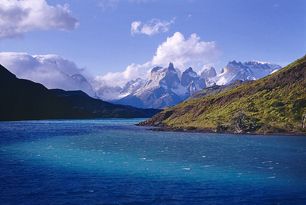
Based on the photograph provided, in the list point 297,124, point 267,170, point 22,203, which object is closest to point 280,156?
point 267,170

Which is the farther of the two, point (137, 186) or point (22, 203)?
point (137, 186)

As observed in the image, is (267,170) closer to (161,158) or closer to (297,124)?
(161,158)

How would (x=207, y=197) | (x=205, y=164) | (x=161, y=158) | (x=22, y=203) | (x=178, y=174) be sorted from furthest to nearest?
(x=161, y=158)
(x=205, y=164)
(x=178, y=174)
(x=207, y=197)
(x=22, y=203)

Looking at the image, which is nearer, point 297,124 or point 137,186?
point 137,186

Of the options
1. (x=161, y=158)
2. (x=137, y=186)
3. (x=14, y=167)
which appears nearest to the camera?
(x=137, y=186)

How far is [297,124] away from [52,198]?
163397 mm

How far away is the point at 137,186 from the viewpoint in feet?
195

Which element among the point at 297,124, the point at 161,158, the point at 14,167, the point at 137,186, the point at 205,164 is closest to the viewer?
the point at 137,186

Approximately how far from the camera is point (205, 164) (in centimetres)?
8381

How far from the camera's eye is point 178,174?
233 ft

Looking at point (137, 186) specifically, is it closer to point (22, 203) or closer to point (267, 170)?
point (22, 203)

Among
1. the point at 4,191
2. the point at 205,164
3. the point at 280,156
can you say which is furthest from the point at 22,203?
the point at 280,156

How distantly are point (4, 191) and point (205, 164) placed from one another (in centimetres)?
4364

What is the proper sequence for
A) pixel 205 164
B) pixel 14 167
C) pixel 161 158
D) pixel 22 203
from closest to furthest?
pixel 22 203 < pixel 14 167 < pixel 205 164 < pixel 161 158
